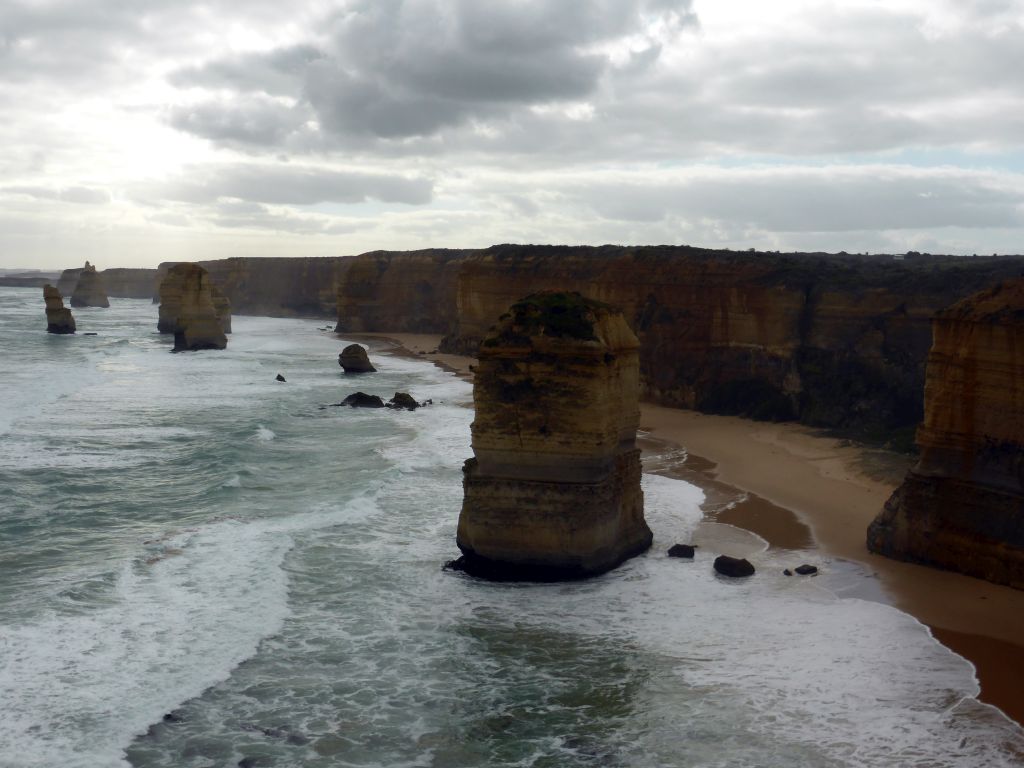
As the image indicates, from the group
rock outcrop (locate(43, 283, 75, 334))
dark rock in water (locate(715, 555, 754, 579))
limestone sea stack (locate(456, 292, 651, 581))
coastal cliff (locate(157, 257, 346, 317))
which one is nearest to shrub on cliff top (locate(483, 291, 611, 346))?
limestone sea stack (locate(456, 292, 651, 581))

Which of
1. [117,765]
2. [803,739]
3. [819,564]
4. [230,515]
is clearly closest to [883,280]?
[819,564]

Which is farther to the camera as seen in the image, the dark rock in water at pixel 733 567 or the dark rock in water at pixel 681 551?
the dark rock in water at pixel 681 551

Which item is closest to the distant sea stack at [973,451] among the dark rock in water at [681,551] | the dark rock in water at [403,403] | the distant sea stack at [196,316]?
the dark rock in water at [681,551]

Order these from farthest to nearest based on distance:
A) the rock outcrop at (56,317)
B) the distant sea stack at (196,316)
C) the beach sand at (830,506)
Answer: the rock outcrop at (56,317)
the distant sea stack at (196,316)
the beach sand at (830,506)

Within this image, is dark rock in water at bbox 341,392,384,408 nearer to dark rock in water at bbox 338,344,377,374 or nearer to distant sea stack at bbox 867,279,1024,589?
dark rock in water at bbox 338,344,377,374

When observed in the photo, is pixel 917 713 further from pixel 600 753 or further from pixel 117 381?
pixel 117 381

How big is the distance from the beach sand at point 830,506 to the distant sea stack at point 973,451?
0.43 meters

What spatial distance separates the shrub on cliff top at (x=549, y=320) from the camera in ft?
54.0

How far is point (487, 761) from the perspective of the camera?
10438 mm

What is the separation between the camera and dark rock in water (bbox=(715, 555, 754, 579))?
1636 cm

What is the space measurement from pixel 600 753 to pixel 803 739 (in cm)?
220

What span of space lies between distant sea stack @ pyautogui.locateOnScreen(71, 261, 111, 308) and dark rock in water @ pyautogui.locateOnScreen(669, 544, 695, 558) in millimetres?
117200

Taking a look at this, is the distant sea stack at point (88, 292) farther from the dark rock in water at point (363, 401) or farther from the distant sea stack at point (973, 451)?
the distant sea stack at point (973, 451)

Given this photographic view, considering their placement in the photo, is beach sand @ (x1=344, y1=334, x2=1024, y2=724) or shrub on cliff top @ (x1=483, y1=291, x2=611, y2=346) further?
shrub on cliff top @ (x1=483, y1=291, x2=611, y2=346)
